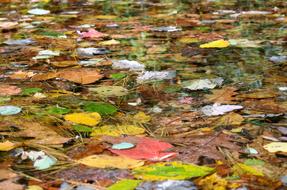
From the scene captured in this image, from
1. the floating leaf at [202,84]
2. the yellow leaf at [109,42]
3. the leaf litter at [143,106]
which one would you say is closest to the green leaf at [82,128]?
the leaf litter at [143,106]

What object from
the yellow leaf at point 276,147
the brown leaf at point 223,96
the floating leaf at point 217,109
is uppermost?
the floating leaf at point 217,109

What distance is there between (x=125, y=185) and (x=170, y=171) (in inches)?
4.1

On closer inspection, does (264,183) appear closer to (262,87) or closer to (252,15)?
(262,87)

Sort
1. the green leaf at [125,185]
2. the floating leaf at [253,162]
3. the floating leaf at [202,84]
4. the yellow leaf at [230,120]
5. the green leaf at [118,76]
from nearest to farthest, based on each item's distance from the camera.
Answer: the green leaf at [125,185] → the floating leaf at [253,162] → the yellow leaf at [230,120] → the floating leaf at [202,84] → the green leaf at [118,76]

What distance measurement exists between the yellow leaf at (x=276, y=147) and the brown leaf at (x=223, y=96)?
32 centimetres

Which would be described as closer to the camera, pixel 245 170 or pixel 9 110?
pixel 245 170

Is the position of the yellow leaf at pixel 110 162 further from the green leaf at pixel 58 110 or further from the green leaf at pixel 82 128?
the green leaf at pixel 58 110

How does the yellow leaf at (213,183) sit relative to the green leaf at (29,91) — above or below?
below

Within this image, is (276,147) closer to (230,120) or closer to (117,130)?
(230,120)

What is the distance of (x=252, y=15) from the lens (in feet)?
10.1

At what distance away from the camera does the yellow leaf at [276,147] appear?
1.09 m

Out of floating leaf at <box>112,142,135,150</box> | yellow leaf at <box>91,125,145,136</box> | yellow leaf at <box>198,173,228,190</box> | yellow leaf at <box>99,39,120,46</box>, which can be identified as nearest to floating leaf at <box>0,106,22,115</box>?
yellow leaf at <box>91,125,145,136</box>

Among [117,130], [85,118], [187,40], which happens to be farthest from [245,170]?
[187,40]

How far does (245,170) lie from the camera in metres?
0.99
